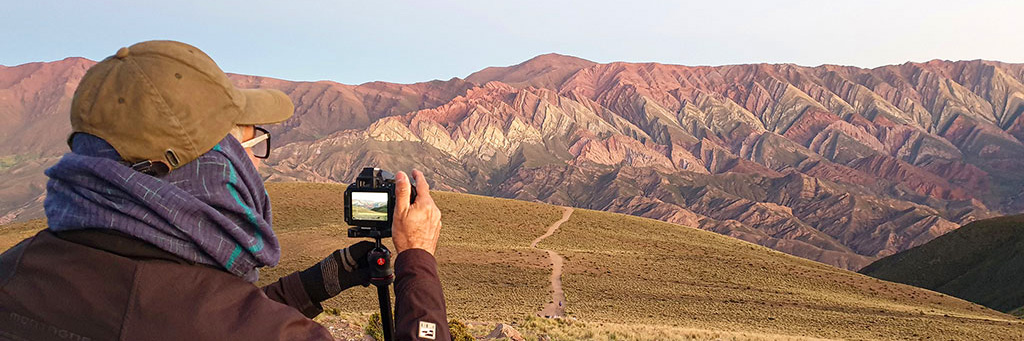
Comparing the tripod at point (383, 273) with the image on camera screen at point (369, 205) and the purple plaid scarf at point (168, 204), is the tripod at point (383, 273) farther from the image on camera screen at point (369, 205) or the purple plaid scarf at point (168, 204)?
the purple plaid scarf at point (168, 204)

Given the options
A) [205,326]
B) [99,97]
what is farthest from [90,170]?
[205,326]

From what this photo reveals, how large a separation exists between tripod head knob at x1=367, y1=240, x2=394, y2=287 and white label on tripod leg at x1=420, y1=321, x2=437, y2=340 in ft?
2.02

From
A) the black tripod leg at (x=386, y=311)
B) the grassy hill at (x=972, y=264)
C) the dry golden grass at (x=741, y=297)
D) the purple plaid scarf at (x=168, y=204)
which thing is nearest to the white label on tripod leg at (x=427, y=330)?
the purple plaid scarf at (x=168, y=204)

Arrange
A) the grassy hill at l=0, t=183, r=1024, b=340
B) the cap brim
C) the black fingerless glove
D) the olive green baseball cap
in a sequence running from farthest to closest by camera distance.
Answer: the grassy hill at l=0, t=183, r=1024, b=340 → the black fingerless glove → the cap brim → the olive green baseball cap

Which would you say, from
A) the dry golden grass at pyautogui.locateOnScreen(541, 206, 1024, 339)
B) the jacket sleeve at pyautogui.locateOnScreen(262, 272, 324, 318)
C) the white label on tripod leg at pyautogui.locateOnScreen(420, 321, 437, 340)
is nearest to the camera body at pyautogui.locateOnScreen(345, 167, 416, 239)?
the jacket sleeve at pyautogui.locateOnScreen(262, 272, 324, 318)

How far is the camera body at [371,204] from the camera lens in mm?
3016

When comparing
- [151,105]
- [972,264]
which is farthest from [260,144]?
[972,264]

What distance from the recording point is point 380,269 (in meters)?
2.79

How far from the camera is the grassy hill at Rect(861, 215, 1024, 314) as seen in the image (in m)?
73.6

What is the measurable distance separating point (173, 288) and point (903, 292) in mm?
→ 52074

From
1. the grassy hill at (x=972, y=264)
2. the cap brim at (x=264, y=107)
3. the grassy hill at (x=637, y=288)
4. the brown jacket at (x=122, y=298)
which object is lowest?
the grassy hill at (x=972, y=264)

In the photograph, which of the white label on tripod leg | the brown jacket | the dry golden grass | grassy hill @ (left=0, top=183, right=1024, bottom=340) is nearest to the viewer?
the brown jacket

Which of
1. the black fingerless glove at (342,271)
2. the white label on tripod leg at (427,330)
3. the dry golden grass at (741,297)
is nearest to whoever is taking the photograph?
the white label on tripod leg at (427,330)

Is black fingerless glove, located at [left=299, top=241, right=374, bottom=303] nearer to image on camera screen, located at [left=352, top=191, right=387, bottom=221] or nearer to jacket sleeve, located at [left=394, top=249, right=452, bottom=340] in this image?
image on camera screen, located at [left=352, top=191, right=387, bottom=221]
